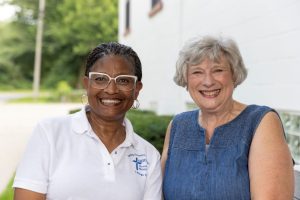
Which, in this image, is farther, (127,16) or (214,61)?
(127,16)

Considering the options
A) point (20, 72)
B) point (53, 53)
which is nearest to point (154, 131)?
point (53, 53)

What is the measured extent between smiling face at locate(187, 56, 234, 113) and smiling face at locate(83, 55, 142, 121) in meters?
0.45

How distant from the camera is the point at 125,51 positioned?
9.14 feet

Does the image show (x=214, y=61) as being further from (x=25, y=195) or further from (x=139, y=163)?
(x=25, y=195)

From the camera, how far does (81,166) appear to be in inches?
102

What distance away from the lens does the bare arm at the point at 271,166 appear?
253 centimetres

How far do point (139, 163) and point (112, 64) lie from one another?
23.1 inches

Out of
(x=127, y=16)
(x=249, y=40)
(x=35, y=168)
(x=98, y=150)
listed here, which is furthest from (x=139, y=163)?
(x=127, y=16)

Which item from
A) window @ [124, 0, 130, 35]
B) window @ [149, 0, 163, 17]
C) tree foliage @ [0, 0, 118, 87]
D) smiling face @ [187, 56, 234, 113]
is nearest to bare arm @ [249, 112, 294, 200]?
smiling face @ [187, 56, 234, 113]

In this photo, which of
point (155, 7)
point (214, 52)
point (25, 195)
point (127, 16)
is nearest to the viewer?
point (25, 195)

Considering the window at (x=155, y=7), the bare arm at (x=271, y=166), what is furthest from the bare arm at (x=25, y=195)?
the window at (x=155, y=7)

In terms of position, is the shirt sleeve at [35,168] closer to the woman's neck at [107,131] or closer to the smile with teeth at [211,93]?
the woman's neck at [107,131]

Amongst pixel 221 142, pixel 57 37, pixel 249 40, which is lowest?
pixel 221 142

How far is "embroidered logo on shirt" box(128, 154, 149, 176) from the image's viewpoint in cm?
277
